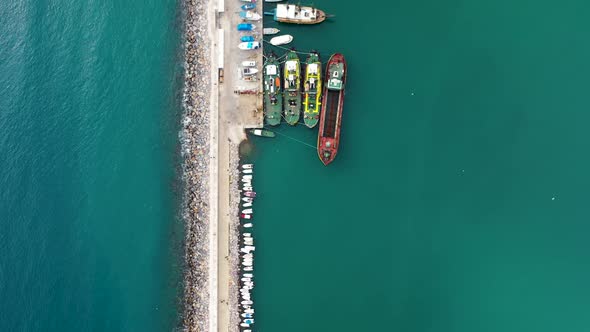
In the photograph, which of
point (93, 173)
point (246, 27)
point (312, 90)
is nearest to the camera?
point (312, 90)

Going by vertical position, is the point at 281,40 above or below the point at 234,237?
above

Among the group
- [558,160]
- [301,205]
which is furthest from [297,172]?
[558,160]

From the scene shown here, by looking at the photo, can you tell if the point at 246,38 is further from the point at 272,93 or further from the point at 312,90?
the point at 312,90

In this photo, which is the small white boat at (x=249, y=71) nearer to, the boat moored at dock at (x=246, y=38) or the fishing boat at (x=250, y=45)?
the fishing boat at (x=250, y=45)

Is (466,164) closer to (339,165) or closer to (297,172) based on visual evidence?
(339,165)

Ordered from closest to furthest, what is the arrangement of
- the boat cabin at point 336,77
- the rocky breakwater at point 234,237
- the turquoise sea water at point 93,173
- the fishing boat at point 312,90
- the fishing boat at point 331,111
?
the boat cabin at point 336,77 → the fishing boat at point 331,111 → the fishing boat at point 312,90 → the rocky breakwater at point 234,237 → the turquoise sea water at point 93,173

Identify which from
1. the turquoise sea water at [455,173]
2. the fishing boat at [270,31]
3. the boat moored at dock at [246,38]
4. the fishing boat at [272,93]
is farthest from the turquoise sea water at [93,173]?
the turquoise sea water at [455,173]

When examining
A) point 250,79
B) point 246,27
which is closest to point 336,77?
point 250,79
